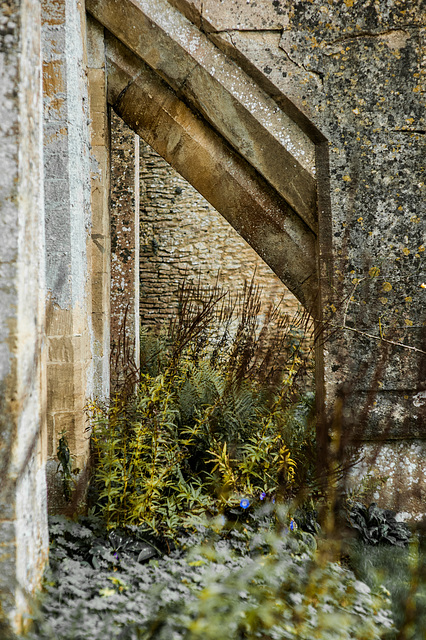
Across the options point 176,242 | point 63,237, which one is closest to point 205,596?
point 63,237

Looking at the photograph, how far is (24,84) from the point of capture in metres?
1.48

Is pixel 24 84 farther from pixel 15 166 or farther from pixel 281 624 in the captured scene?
pixel 281 624

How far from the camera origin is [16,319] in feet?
4.79

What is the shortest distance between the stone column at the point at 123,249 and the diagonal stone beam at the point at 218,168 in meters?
1.39

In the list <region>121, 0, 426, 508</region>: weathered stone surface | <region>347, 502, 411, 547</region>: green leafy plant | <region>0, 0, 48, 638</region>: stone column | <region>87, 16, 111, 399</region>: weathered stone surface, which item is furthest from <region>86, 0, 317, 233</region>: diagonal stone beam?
<region>347, 502, 411, 547</region>: green leafy plant

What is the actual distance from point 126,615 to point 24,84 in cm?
169

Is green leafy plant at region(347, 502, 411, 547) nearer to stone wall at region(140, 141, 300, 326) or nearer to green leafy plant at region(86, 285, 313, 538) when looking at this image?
green leafy plant at region(86, 285, 313, 538)

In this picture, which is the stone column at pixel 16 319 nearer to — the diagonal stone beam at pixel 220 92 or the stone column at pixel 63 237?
the stone column at pixel 63 237

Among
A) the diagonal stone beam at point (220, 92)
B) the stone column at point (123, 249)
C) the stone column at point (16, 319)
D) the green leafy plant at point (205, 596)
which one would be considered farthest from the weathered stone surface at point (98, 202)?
the stone column at point (16, 319)

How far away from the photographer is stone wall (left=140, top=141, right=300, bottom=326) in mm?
8109

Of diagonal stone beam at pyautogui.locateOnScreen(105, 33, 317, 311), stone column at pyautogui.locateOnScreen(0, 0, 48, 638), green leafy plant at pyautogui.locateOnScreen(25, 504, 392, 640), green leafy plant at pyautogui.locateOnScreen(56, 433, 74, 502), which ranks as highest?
diagonal stone beam at pyautogui.locateOnScreen(105, 33, 317, 311)

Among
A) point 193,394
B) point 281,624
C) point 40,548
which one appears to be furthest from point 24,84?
point 193,394

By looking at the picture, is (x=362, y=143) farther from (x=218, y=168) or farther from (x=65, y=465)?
(x=65, y=465)

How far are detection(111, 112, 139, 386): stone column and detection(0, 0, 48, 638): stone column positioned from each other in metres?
2.45
